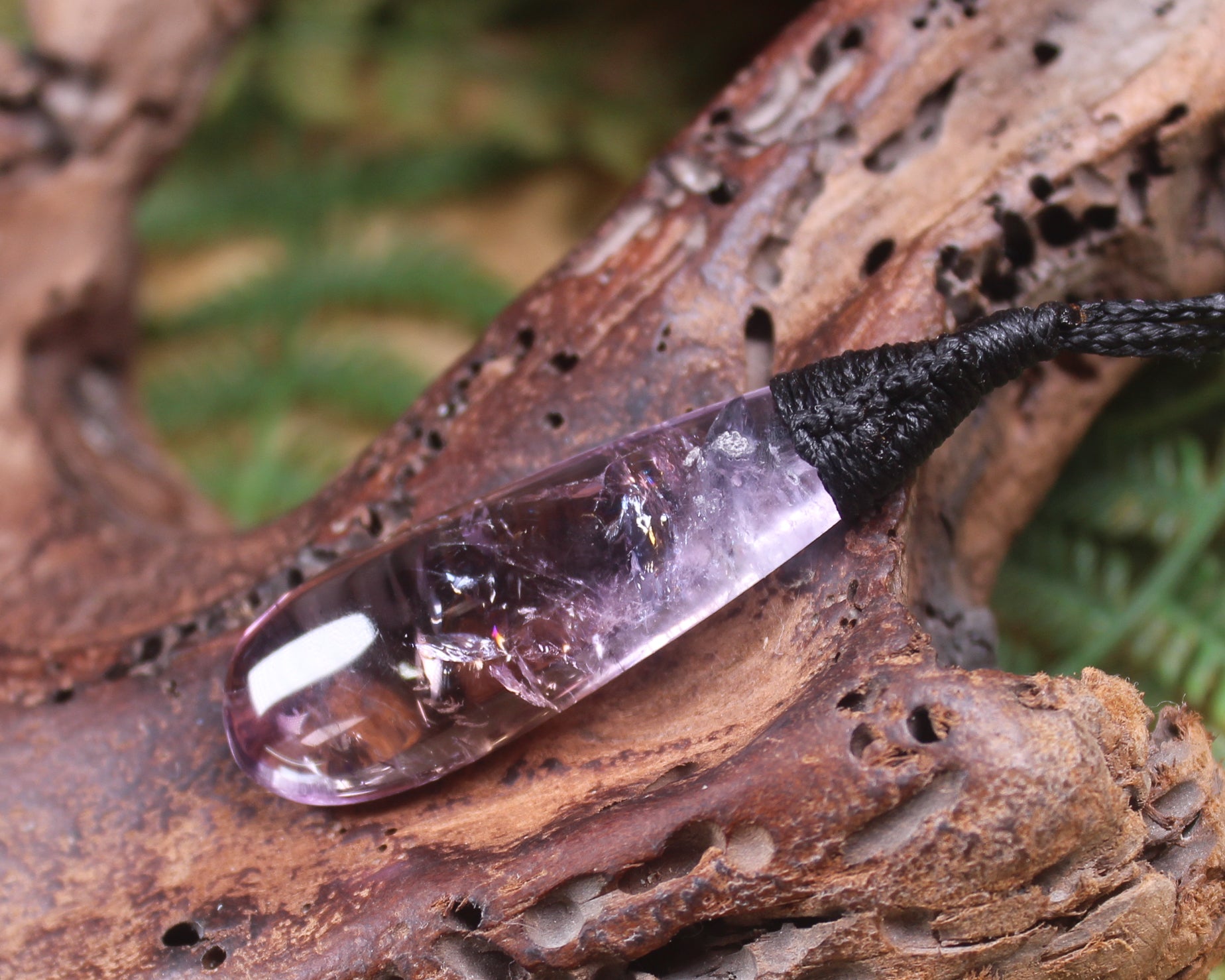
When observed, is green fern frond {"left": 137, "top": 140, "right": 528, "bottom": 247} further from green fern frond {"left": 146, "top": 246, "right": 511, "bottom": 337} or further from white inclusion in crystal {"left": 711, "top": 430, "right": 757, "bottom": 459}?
white inclusion in crystal {"left": 711, "top": 430, "right": 757, "bottom": 459}

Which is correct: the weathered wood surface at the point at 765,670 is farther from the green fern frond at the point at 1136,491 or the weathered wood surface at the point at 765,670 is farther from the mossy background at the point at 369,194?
the mossy background at the point at 369,194

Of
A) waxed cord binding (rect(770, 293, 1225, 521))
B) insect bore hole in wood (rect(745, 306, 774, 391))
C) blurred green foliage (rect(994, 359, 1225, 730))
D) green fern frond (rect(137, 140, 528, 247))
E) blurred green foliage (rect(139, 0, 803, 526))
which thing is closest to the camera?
waxed cord binding (rect(770, 293, 1225, 521))

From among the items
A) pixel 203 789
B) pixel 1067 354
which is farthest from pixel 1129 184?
pixel 203 789

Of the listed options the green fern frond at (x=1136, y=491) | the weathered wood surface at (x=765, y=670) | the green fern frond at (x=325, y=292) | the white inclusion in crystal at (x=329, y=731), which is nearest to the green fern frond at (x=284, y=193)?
the green fern frond at (x=325, y=292)

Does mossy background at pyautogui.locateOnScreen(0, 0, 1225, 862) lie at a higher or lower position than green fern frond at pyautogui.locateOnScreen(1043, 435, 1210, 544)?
higher

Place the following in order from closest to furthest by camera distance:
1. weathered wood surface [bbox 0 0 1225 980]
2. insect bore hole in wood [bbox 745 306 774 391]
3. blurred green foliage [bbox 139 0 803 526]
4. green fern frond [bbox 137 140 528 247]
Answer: weathered wood surface [bbox 0 0 1225 980], insect bore hole in wood [bbox 745 306 774 391], blurred green foliage [bbox 139 0 803 526], green fern frond [bbox 137 140 528 247]

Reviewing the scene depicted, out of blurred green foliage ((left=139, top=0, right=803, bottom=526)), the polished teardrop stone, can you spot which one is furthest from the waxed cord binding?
blurred green foliage ((left=139, top=0, right=803, bottom=526))

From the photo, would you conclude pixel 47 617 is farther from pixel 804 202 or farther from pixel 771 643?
pixel 804 202
